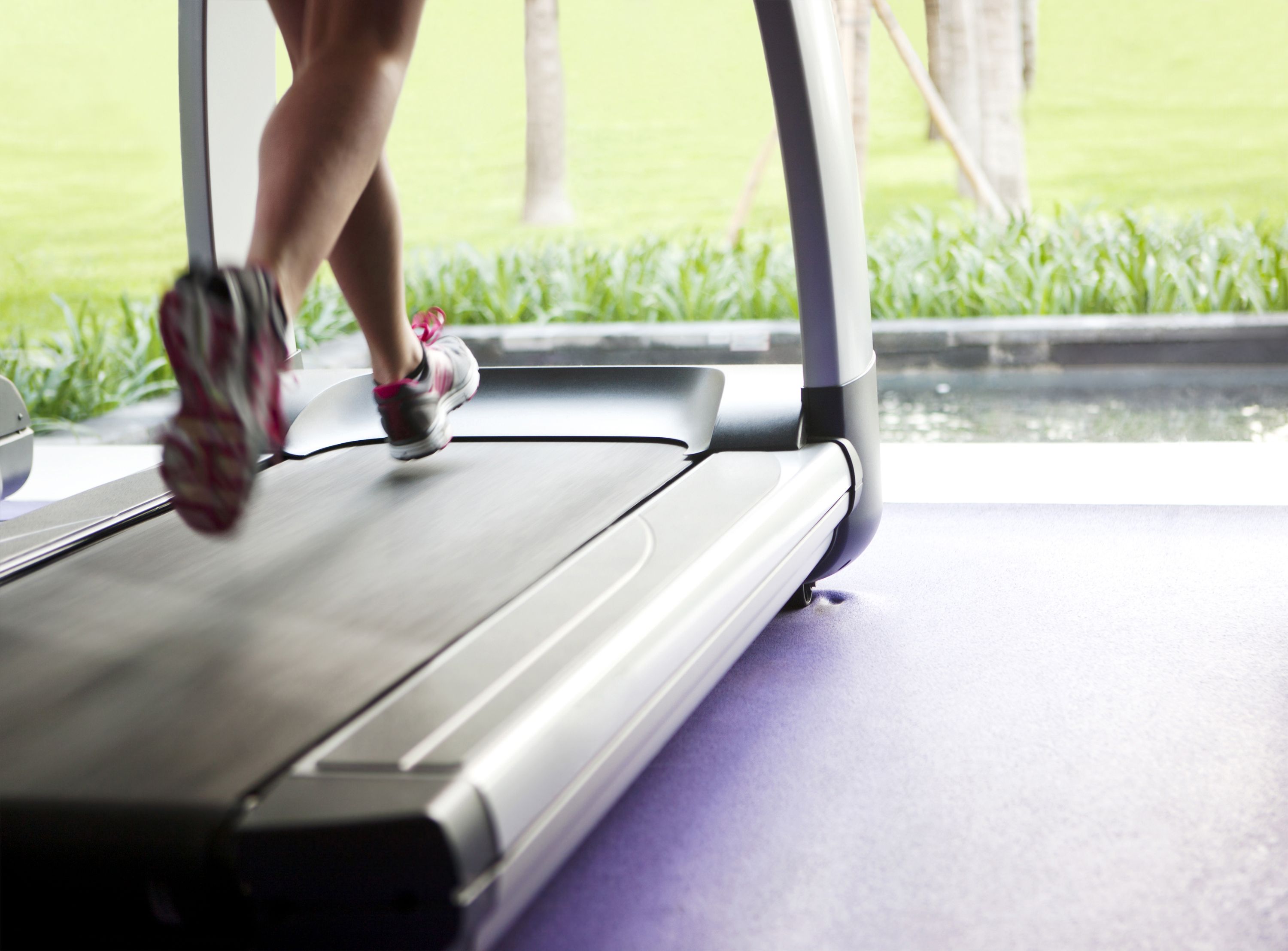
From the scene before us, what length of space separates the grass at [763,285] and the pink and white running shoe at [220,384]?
2464mm

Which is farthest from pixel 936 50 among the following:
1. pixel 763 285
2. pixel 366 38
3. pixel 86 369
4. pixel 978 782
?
pixel 978 782

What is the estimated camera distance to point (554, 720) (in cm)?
73

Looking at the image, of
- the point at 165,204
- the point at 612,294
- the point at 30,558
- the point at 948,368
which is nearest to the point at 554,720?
the point at 30,558

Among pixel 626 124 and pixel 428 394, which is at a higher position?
pixel 626 124

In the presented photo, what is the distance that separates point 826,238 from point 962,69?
4.24 metres

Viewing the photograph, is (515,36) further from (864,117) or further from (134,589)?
(134,589)

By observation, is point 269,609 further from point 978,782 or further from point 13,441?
point 13,441

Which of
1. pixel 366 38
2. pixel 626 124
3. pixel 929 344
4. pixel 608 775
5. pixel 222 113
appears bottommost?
pixel 608 775

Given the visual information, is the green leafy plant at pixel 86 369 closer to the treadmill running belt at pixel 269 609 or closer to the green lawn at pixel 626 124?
the treadmill running belt at pixel 269 609

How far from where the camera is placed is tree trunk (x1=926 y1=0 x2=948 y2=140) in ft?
17.3

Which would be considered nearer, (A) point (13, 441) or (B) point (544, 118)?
(A) point (13, 441)

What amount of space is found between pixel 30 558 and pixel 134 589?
23 centimetres

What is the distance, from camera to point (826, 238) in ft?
4.70

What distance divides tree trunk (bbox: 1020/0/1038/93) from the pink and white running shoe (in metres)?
→ 6.23
